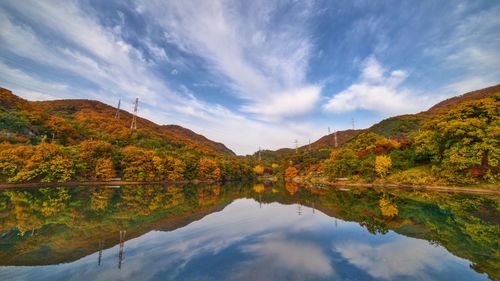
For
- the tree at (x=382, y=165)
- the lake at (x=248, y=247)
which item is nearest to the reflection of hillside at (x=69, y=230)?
the lake at (x=248, y=247)

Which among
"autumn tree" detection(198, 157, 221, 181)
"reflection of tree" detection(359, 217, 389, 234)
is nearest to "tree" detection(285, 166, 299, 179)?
"autumn tree" detection(198, 157, 221, 181)

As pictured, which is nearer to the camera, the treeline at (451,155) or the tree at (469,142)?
the tree at (469,142)

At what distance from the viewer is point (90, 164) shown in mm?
44125

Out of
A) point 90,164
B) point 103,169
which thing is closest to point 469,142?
point 103,169

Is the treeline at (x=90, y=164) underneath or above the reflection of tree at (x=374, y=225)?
above

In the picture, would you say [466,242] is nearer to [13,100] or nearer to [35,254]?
[35,254]

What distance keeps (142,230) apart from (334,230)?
Result: 8.85 metres

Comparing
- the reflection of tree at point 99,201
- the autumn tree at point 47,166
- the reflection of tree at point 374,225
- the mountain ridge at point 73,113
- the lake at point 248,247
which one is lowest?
the lake at point 248,247

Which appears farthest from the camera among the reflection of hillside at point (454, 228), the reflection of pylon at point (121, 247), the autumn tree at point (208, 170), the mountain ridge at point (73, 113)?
the autumn tree at point (208, 170)

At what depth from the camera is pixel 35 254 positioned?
728 centimetres

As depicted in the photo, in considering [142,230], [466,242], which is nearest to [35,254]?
[142,230]

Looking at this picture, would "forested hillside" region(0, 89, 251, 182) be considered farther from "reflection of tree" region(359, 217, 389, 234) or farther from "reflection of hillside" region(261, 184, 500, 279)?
"reflection of tree" region(359, 217, 389, 234)

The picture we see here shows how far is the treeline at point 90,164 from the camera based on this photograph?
115 ft

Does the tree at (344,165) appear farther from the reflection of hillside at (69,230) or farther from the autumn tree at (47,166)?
the autumn tree at (47,166)
